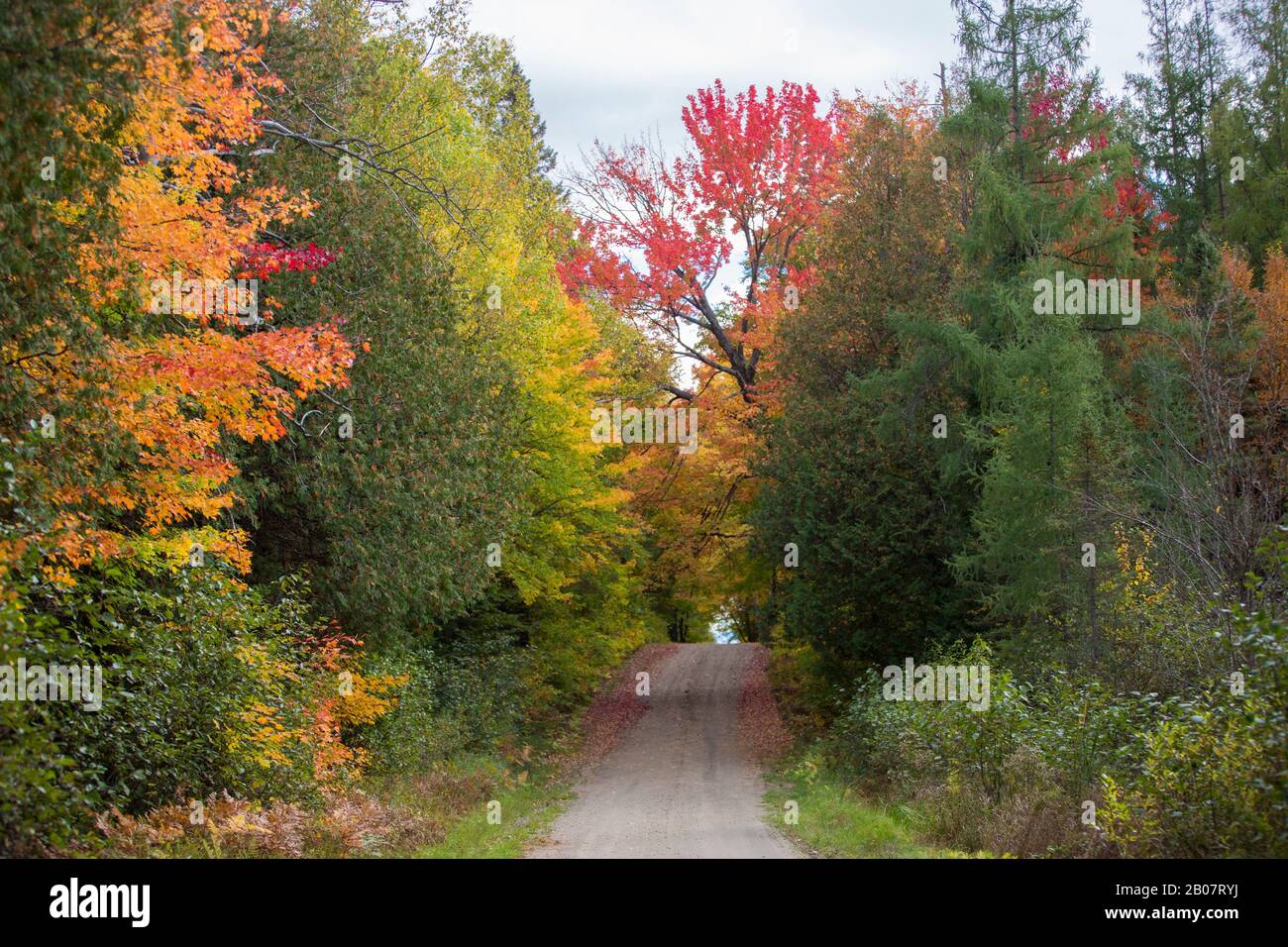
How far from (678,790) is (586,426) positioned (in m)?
9.16

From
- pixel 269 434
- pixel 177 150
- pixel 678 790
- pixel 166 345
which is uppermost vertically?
pixel 177 150

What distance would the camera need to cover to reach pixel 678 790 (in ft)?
65.8

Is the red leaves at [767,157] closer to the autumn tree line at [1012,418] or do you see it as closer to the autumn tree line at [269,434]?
the autumn tree line at [1012,418]

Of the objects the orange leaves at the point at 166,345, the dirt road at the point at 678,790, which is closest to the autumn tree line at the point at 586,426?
the orange leaves at the point at 166,345

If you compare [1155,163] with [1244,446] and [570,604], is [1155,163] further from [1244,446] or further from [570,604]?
[570,604]

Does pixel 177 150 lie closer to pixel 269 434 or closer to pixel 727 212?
pixel 269 434

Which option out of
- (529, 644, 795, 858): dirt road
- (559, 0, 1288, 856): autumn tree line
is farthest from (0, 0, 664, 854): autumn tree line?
(559, 0, 1288, 856): autumn tree line

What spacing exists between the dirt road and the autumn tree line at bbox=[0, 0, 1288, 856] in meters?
1.92

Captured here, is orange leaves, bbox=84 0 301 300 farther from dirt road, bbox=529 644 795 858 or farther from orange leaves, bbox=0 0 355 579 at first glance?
dirt road, bbox=529 644 795 858

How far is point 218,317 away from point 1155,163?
1356 inches

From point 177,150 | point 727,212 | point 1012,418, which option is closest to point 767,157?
point 727,212

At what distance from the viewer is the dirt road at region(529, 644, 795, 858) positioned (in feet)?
45.8

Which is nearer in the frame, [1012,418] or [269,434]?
[269,434]

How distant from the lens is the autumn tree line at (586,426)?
924 cm
